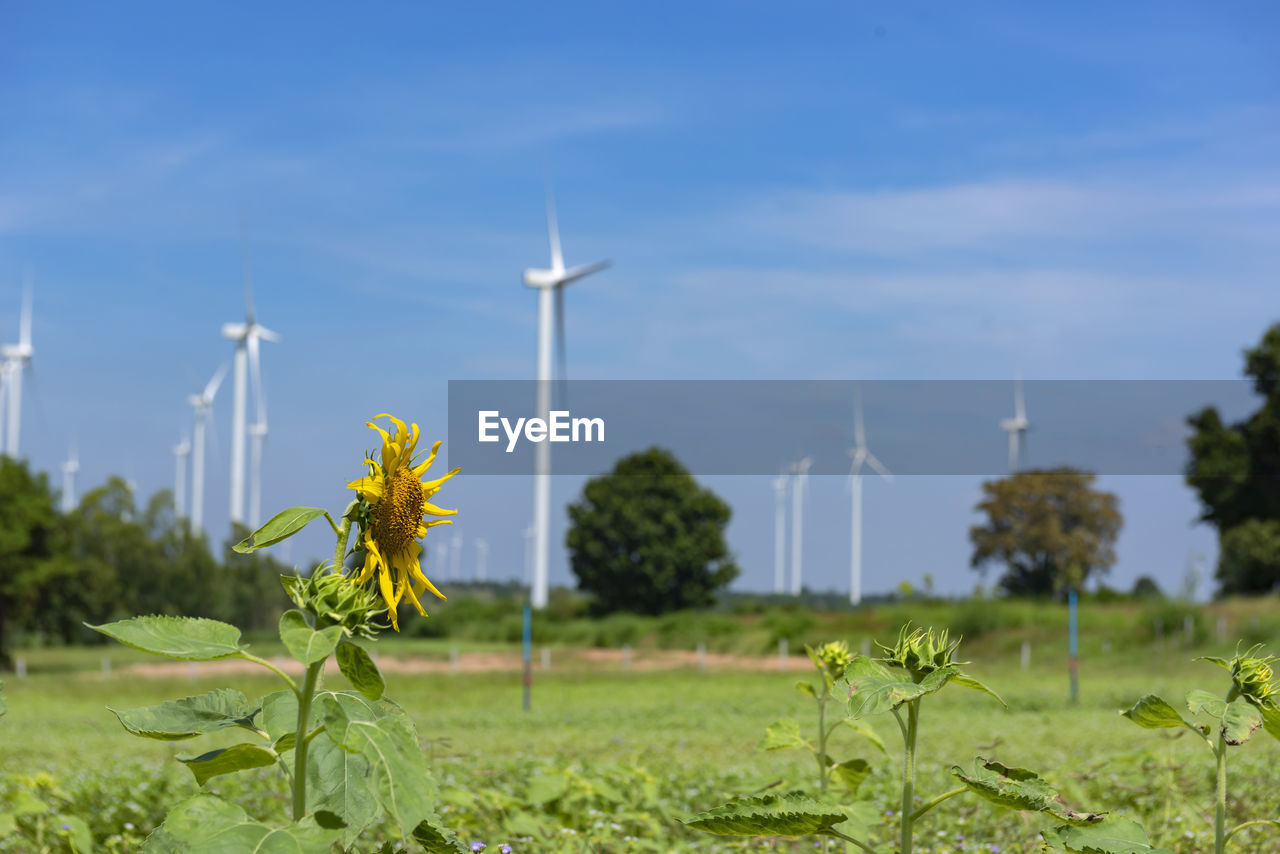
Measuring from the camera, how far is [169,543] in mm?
45750

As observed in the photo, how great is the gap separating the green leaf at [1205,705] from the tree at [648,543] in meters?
51.2

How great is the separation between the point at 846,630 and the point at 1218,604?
33.2 ft

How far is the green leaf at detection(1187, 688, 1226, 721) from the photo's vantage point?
210 centimetres

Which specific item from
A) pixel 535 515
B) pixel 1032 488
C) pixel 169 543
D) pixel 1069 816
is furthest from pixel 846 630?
pixel 1069 816

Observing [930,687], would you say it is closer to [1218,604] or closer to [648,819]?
[648,819]

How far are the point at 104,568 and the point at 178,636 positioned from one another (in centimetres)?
3933

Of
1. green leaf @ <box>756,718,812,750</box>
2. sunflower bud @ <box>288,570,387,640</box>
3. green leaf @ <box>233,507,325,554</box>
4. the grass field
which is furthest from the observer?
the grass field

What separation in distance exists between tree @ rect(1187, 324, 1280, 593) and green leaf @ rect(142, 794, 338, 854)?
44.4 meters

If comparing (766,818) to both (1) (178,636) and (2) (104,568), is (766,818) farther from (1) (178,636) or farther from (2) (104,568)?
(2) (104,568)

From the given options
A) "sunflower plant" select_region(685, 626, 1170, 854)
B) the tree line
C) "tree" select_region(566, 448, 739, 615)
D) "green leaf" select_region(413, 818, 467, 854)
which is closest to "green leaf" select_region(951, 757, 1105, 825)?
"sunflower plant" select_region(685, 626, 1170, 854)

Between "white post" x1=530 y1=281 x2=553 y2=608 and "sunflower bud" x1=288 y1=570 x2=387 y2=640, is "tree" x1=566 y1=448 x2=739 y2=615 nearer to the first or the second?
"white post" x1=530 y1=281 x2=553 y2=608

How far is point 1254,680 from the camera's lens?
2.16m

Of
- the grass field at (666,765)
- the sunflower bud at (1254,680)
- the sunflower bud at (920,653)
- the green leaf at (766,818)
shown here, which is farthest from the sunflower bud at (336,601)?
the sunflower bud at (1254,680)

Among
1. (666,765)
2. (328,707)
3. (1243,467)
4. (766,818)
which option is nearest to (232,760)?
(328,707)
